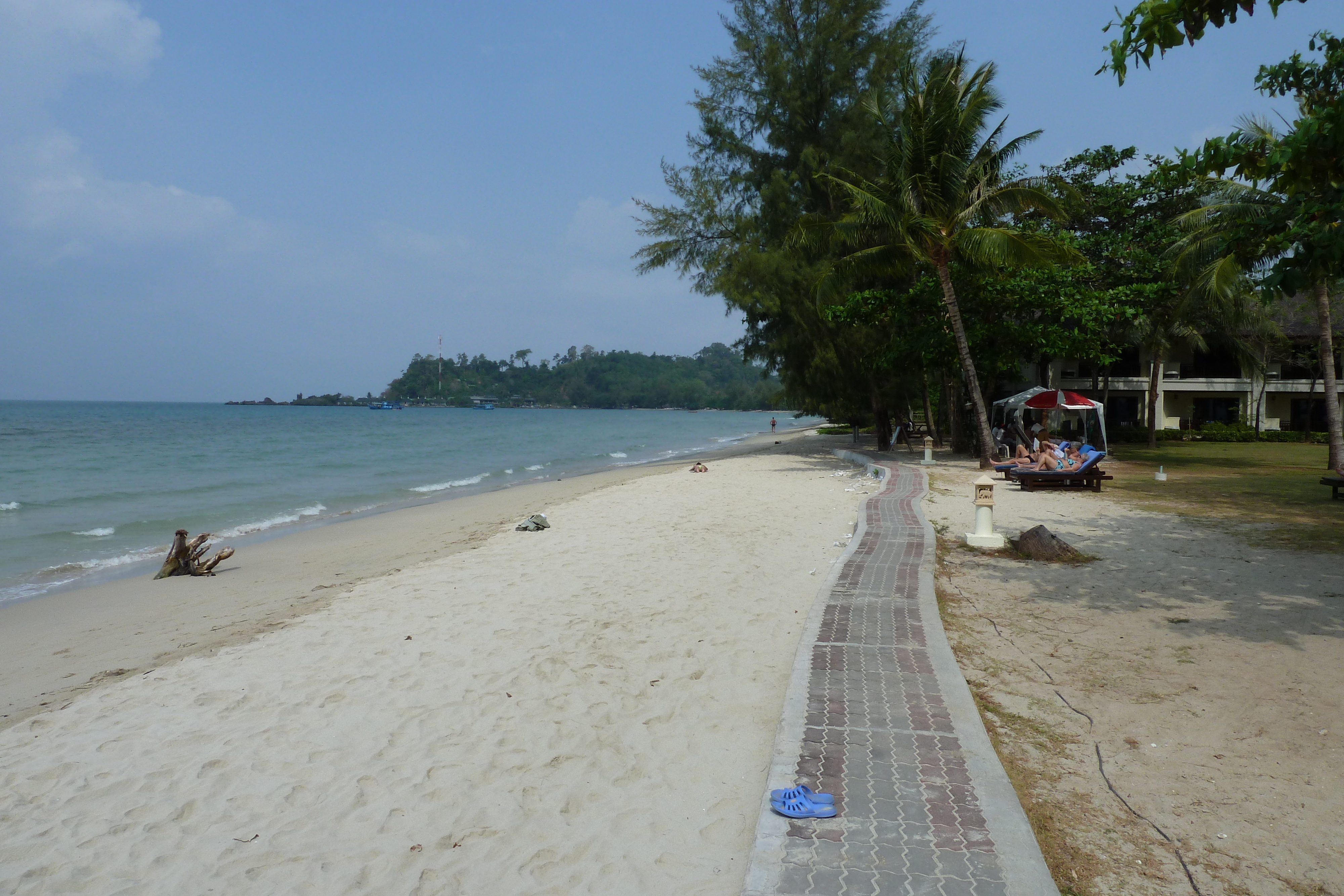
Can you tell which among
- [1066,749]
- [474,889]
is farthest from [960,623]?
[474,889]

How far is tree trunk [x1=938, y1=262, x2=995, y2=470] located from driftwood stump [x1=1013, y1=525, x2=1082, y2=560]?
331 inches

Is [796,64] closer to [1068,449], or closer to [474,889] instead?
[1068,449]

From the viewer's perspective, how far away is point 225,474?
25.8 meters

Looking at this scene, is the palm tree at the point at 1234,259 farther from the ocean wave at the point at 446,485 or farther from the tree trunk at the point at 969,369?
the ocean wave at the point at 446,485

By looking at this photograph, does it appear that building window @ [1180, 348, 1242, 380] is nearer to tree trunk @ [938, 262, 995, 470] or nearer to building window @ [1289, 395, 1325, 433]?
building window @ [1289, 395, 1325, 433]

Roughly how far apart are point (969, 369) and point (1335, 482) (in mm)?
6564

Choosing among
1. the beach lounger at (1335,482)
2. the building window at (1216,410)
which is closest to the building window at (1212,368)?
the building window at (1216,410)

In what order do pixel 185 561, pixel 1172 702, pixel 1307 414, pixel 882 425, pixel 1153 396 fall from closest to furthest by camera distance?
1. pixel 1172 702
2. pixel 185 561
3. pixel 882 425
4. pixel 1153 396
5. pixel 1307 414

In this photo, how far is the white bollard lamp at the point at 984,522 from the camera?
29.1 ft

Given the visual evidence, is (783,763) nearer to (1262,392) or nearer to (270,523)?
(270,523)

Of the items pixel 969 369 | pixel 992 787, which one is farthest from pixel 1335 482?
pixel 992 787

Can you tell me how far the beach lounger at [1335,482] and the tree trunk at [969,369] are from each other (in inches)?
213

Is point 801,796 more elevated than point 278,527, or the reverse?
point 801,796

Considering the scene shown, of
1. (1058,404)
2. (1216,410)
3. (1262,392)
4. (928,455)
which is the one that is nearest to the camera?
(1058,404)
